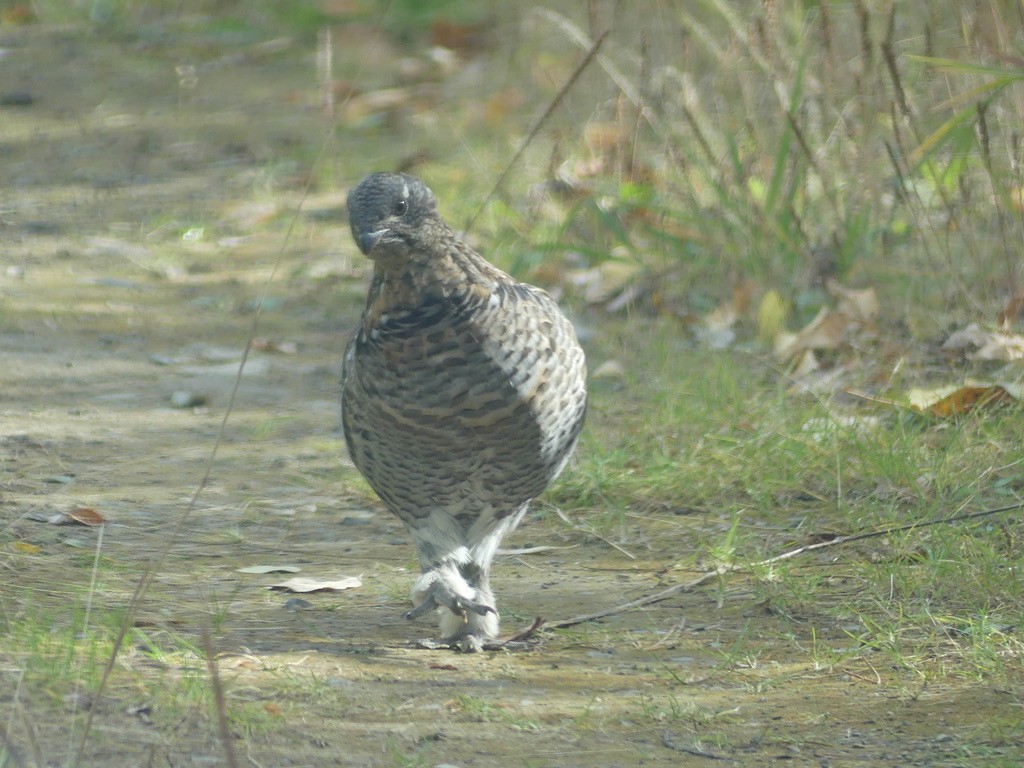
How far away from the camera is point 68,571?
368 centimetres

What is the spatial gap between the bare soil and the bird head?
276mm

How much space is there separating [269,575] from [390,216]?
3.85 feet

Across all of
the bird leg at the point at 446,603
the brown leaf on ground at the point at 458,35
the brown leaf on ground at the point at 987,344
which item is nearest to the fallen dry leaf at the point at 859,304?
the brown leaf on ground at the point at 987,344

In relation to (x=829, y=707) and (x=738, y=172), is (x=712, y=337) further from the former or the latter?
(x=829, y=707)

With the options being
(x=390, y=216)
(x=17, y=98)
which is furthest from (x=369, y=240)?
(x=17, y=98)

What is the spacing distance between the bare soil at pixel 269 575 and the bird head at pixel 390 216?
28 cm

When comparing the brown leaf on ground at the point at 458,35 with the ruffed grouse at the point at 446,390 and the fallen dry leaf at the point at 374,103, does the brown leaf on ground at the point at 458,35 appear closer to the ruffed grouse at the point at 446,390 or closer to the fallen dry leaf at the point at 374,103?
the fallen dry leaf at the point at 374,103

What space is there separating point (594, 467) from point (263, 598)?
1257mm

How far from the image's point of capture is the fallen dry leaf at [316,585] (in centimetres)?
381

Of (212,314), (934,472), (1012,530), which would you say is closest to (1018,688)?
(1012,530)

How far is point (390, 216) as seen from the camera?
3.36 meters

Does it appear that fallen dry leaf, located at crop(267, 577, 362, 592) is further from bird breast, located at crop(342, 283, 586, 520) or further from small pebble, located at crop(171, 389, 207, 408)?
small pebble, located at crop(171, 389, 207, 408)

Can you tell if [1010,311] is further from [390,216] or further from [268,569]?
[268,569]

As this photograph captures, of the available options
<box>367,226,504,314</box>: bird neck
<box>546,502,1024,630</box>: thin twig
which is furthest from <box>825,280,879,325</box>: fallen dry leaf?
<box>367,226,504,314</box>: bird neck
